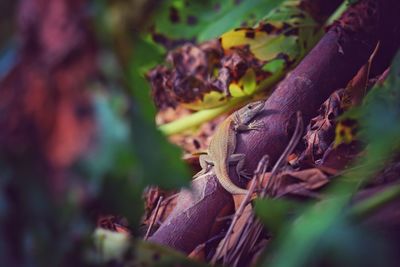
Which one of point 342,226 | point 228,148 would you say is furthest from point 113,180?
point 228,148

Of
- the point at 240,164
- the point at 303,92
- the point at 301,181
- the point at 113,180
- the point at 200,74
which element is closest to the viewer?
the point at 113,180

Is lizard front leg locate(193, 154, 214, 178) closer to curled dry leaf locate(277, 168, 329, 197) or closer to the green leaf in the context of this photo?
the green leaf

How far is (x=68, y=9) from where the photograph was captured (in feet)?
3.84

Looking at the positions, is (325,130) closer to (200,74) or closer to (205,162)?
(205,162)

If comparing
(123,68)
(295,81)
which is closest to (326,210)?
(123,68)

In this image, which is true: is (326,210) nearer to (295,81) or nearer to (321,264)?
(321,264)

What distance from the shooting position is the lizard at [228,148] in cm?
247

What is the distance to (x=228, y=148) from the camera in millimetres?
3059

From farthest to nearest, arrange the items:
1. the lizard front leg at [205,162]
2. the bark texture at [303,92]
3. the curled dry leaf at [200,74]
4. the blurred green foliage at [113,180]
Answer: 1. the curled dry leaf at [200,74]
2. the lizard front leg at [205,162]
3. the bark texture at [303,92]
4. the blurred green foliage at [113,180]

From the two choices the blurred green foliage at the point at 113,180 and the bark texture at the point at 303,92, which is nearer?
the blurred green foliage at the point at 113,180

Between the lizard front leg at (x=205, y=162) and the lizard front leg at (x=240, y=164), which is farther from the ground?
the lizard front leg at (x=240, y=164)

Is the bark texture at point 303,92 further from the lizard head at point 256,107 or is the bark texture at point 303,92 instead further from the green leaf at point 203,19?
the green leaf at point 203,19

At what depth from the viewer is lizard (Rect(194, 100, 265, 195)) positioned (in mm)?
2473

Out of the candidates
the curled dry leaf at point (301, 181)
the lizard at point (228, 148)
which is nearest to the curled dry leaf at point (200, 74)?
the lizard at point (228, 148)
